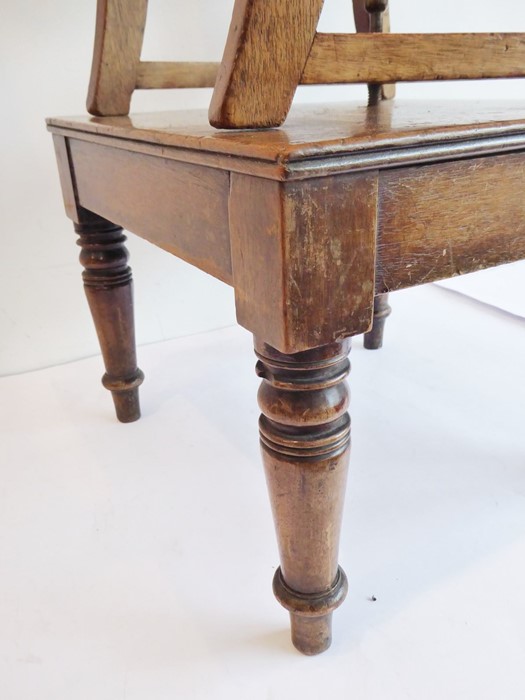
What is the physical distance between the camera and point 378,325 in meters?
1.27

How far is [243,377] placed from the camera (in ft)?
3.99

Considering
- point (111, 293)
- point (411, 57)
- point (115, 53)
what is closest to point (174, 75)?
point (115, 53)

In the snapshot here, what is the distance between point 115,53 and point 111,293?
34 cm

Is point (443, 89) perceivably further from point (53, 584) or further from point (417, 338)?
point (53, 584)

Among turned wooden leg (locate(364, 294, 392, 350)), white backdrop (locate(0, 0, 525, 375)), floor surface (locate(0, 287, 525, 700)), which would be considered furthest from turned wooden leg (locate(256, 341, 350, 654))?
white backdrop (locate(0, 0, 525, 375))

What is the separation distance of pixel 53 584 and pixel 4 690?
5.5 inches

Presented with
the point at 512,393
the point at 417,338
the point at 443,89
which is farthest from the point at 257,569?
the point at 443,89

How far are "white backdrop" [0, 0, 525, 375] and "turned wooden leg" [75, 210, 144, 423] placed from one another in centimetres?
37

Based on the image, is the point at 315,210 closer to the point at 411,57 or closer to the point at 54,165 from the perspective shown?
the point at 411,57

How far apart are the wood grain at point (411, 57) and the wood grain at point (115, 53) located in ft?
1.52

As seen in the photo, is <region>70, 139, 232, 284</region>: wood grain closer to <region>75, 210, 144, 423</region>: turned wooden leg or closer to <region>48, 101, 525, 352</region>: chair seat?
<region>48, 101, 525, 352</region>: chair seat

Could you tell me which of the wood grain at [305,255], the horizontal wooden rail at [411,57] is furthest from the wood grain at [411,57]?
the wood grain at [305,255]

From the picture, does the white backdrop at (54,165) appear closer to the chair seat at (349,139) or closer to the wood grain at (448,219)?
the chair seat at (349,139)

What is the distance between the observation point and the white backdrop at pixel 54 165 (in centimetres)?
112
